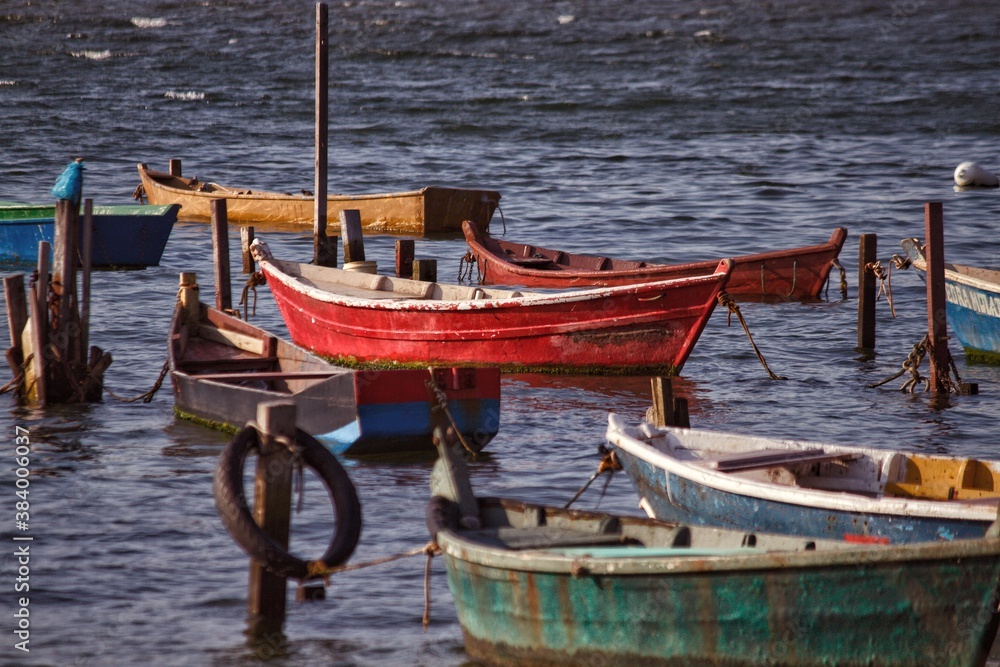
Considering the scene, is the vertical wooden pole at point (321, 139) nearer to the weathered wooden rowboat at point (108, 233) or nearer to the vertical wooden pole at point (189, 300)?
the vertical wooden pole at point (189, 300)

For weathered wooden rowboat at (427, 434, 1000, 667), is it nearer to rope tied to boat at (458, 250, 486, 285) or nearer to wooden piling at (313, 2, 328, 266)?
wooden piling at (313, 2, 328, 266)

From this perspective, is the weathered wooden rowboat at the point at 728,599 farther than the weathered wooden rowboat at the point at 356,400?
No

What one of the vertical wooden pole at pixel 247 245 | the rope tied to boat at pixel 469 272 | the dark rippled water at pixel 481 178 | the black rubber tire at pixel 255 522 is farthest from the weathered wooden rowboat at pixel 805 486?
the rope tied to boat at pixel 469 272

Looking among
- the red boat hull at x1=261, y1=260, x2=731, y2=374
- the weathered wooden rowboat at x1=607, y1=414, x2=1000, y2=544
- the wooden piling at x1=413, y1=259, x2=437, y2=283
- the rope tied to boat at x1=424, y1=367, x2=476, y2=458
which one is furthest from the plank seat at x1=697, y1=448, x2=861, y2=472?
the wooden piling at x1=413, y1=259, x2=437, y2=283

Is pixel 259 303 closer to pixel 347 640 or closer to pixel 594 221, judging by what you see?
pixel 594 221

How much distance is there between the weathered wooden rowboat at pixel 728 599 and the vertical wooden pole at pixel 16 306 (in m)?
7.66

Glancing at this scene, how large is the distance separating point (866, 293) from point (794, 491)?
926 centimetres

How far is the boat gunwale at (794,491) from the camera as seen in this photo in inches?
314

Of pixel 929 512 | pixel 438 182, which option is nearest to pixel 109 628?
pixel 929 512

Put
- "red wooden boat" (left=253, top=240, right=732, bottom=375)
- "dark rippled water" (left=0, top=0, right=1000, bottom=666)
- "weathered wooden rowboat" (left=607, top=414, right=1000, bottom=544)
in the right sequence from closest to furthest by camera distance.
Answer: "weathered wooden rowboat" (left=607, top=414, right=1000, bottom=544) → "dark rippled water" (left=0, top=0, right=1000, bottom=666) → "red wooden boat" (left=253, top=240, right=732, bottom=375)

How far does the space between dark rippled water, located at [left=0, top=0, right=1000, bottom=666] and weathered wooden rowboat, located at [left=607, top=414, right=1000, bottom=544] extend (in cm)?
169

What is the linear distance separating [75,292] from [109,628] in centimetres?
554

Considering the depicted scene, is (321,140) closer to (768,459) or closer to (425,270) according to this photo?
(425,270)

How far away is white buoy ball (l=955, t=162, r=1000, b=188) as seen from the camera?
105ft
